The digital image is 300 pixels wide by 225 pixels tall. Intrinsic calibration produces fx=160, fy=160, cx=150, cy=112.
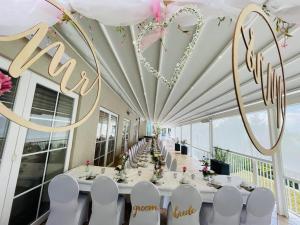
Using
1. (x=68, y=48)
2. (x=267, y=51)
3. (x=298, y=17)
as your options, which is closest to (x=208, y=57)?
(x=267, y=51)

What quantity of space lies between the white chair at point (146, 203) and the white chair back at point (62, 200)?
0.74 meters

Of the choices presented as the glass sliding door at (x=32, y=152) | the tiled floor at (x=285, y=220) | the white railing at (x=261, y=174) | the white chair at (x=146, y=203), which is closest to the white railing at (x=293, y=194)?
the white railing at (x=261, y=174)

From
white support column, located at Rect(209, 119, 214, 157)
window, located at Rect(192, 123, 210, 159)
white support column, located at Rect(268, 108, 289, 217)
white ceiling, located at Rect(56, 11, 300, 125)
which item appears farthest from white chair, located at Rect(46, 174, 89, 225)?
window, located at Rect(192, 123, 210, 159)

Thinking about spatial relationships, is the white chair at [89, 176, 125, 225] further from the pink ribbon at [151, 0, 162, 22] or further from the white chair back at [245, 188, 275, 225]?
the pink ribbon at [151, 0, 162, 22]

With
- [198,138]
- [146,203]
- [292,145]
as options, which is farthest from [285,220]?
[198,138]

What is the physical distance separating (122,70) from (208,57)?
1.52 meters

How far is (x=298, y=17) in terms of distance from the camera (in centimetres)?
91

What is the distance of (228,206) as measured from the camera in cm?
194

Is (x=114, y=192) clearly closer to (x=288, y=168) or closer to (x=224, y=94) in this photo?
(x=224, y=94)

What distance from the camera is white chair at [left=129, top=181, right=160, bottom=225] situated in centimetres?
191

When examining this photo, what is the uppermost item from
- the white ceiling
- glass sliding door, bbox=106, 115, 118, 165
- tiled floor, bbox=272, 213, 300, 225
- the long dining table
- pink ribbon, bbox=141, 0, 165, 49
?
the white ceiling

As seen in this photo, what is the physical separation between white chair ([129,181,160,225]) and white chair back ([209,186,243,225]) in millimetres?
746

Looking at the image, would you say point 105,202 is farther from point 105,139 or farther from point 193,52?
point 105,139

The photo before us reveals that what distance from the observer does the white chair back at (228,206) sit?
193 cm
